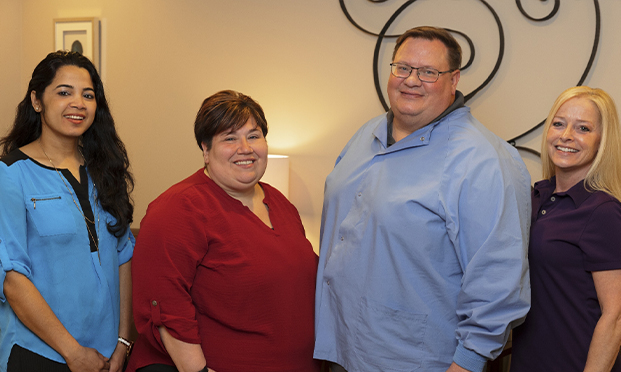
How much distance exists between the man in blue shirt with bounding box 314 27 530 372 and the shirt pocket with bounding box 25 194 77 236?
780 mm

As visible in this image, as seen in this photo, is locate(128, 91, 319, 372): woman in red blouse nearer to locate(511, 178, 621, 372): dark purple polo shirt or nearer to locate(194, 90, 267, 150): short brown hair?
locate(194, 90, 267, 150): short brown hair

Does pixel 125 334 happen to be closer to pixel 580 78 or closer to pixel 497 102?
pixel 497 102

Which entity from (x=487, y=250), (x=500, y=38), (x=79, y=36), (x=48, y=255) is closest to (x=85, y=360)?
(x=48, y=255)

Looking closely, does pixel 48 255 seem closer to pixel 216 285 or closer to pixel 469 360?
pixel 216 285

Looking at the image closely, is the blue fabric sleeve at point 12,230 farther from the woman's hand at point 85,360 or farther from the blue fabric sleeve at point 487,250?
the blue fabric sleeve at point 487,250

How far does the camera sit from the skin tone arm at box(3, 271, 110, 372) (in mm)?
1502

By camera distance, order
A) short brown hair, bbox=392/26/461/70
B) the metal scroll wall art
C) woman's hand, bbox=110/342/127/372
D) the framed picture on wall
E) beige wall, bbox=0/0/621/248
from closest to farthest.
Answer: short brown hair, bbox=392/26/461/70 < woman's hand, bbox=110/342/127/372 < the metal scroll wall art < beige wall, bbox=0/0/621/248 < the framed picture on wall

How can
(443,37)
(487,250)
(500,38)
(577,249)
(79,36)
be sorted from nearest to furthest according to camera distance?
(487,250), (577,249), (443,37), (500,38), (79,36)

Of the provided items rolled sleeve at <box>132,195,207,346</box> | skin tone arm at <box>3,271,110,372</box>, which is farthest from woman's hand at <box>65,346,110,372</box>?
rolled sleeve at <box>132,195,207,346</box>

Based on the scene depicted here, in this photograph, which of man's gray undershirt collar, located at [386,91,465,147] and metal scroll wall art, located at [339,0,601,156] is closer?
man's gray undershirt collar, located at [386,91,465,147]

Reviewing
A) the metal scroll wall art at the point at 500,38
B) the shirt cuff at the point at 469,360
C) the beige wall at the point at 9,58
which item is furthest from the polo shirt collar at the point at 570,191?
the beige wall at the point at 9,58

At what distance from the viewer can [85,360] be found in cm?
158

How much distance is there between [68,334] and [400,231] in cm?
101

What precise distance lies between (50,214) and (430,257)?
1.10 m
